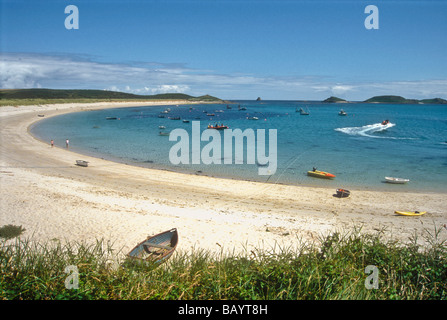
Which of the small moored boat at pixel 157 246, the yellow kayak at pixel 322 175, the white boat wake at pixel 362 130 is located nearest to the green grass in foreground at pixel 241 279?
the small moored boat at pixel 157 246

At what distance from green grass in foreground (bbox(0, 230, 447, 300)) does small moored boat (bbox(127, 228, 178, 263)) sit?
14.5 ft

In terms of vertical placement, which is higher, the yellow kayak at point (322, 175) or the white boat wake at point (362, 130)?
the white boat wake at point (362, 130)

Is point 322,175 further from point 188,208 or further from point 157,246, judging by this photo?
point 157,246

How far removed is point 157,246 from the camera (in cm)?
1052

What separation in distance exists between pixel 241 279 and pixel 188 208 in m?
11.3

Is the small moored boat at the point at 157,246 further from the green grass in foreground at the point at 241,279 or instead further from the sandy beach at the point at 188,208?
the green grass in foreground at the point at 241,279

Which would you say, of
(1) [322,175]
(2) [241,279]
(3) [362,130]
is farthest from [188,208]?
(3) [362,130]

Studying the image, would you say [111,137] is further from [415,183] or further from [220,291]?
[220,291]

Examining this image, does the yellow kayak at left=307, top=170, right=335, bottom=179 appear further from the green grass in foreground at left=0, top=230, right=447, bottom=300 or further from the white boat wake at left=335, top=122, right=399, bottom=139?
the white boat wake at left=335, top=122, right=399, bottom=139

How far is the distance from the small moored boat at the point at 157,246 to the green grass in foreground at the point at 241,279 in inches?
174

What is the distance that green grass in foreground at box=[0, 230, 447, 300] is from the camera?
4.61 meters

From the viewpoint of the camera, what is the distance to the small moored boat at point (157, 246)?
10.1m

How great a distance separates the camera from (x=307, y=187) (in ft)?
71.7

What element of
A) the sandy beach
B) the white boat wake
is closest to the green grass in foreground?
the sandy beach
